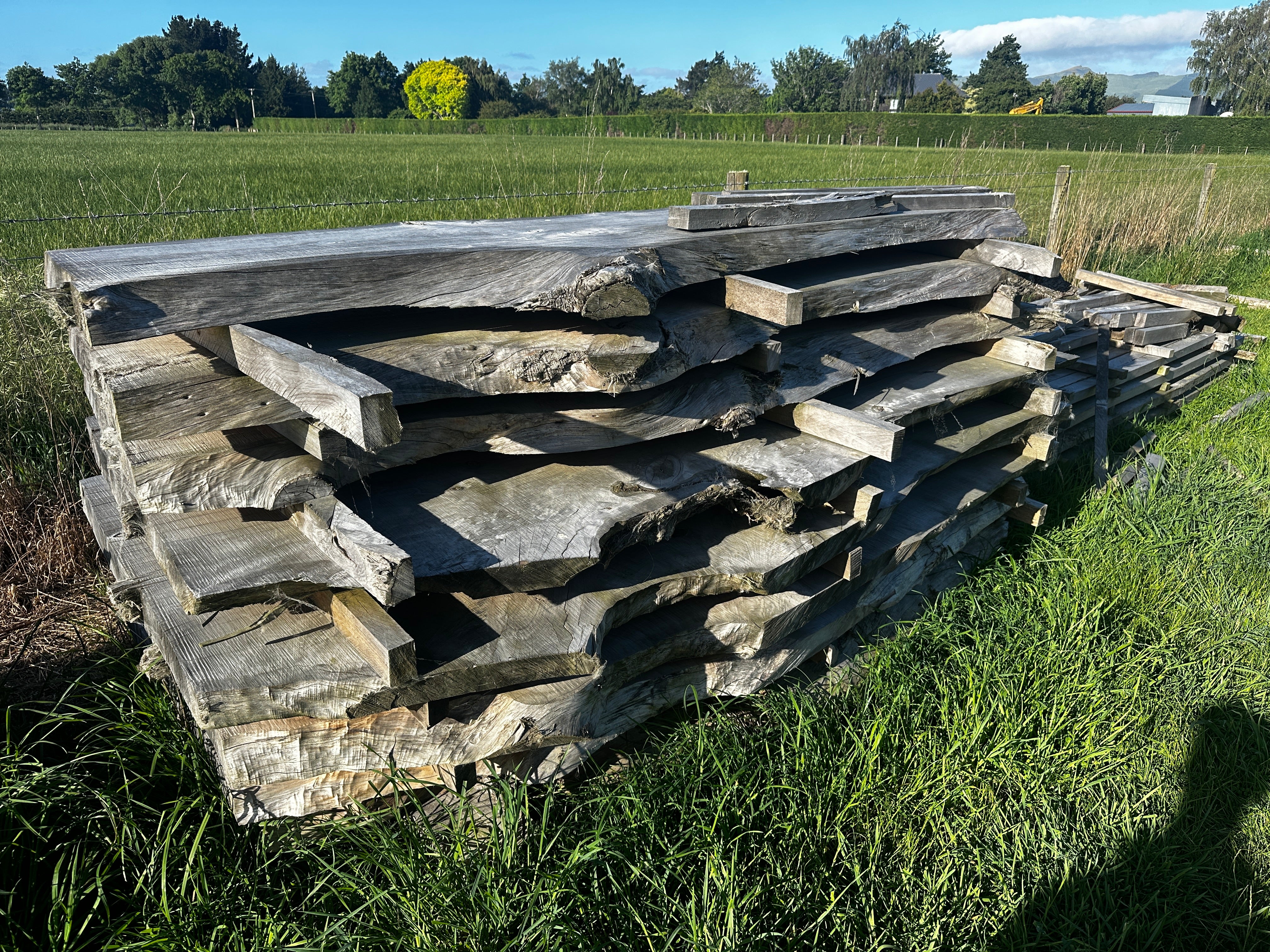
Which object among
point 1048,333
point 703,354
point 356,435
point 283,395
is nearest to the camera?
point 356,435

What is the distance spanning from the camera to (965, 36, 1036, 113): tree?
255ft

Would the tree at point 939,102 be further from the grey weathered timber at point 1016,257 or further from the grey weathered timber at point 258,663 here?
the grey weathered timber at point 258,663

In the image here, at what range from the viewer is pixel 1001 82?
267 feet

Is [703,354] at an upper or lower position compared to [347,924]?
upper

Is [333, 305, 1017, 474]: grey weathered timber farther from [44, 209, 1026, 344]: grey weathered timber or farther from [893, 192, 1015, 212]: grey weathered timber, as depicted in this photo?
[893, 192, 1015, 212]: grey weathered timber

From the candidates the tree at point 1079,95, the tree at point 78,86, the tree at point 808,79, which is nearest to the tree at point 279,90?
the tree at point 78,86

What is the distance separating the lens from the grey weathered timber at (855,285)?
8.69 ft

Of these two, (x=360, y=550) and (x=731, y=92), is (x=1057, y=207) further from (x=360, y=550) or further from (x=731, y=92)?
(x=731, y=92)

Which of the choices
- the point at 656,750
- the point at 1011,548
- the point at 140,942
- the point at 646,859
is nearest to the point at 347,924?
the point at 140,942

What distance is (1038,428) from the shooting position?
438cm

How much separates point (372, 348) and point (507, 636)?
0.88 m

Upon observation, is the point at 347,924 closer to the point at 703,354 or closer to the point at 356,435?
the point at 356,435

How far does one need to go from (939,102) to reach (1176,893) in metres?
80.0

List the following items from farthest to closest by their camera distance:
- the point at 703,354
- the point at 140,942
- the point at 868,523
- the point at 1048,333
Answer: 1. the point at 1048,333
2. the point at 868,523
3. the point at 703,354
4. the point at 140,942
